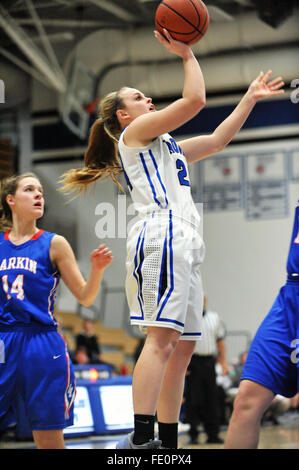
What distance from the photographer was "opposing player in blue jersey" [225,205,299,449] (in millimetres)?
2969

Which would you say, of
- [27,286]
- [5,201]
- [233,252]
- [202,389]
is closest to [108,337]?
[233,252]

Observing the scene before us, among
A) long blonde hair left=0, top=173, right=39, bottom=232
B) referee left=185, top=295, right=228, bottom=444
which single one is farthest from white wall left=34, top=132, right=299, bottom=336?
long blonde hair left=0, top=173, right=39, bottom=232

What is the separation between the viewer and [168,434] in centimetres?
328

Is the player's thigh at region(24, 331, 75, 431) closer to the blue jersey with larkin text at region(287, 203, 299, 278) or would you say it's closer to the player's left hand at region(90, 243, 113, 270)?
the player's left hand at region(90, 243, 113, 270)

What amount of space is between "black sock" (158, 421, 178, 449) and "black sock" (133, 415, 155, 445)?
0.34 metres

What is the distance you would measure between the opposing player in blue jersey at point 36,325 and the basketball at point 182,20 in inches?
47.9

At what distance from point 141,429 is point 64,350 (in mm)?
876

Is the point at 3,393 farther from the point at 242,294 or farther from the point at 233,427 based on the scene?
the point at 242,294

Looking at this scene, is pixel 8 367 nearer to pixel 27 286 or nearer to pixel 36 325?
pixel 36 325

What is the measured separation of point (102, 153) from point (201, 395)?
5.40m

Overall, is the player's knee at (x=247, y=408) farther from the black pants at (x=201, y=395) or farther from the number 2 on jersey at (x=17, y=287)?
the black pants at (x=201, y=395)

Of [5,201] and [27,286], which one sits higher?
[5,201]

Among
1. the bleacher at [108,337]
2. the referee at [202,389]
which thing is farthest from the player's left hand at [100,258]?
the bleacher at [108,337]
